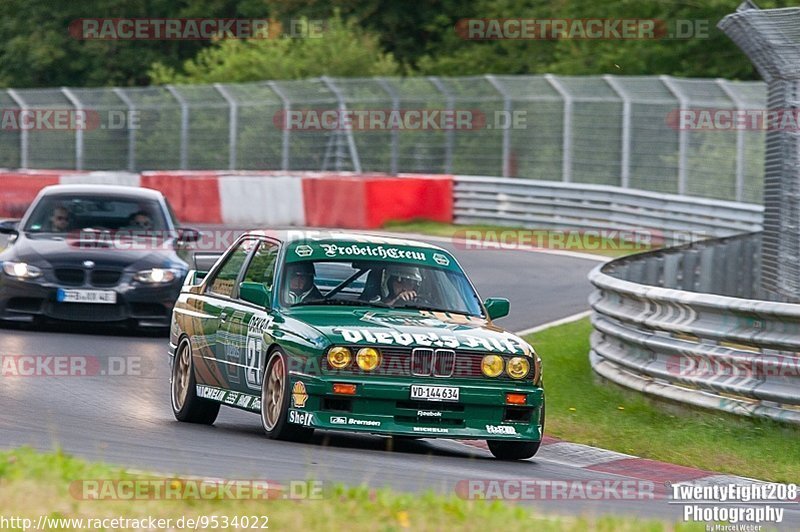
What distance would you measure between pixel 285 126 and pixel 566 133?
24.6 ft

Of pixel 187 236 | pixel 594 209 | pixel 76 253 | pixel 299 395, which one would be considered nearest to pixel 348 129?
pixel 594 209

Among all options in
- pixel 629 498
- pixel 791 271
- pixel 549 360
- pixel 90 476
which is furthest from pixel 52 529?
pixel 549 360

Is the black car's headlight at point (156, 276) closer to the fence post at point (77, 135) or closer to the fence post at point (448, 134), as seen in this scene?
the fence post at point (448, 134)

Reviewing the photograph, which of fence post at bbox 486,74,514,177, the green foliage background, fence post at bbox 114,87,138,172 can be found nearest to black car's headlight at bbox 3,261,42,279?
fence post at bbox 486,74,514,177

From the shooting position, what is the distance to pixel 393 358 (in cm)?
995

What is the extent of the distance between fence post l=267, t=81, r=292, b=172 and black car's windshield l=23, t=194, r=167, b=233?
1793cm

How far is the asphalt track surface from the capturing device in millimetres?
8398

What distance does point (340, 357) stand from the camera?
9.89 meters

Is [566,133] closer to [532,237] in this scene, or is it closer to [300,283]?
[532,237]

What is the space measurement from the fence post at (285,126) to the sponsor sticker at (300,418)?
84.1ft

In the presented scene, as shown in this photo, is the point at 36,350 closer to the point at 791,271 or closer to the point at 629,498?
the point at 791,271

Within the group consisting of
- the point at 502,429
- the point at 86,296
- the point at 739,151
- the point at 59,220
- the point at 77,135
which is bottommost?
the point at 77,135

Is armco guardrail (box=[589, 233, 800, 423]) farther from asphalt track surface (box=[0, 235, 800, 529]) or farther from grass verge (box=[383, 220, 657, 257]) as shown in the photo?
grass verge (box=[383, 220, 657, 257])

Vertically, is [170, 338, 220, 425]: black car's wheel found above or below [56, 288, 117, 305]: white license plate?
above
